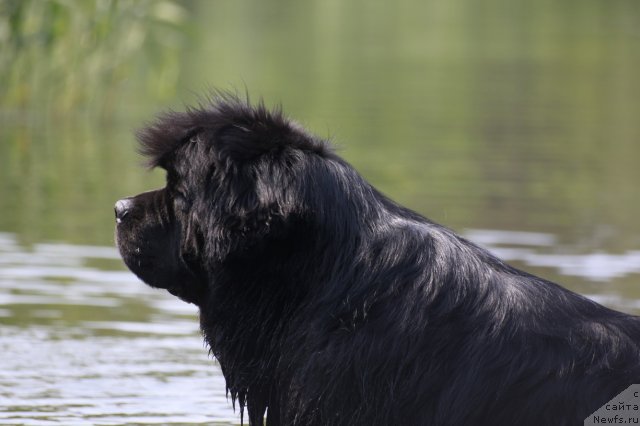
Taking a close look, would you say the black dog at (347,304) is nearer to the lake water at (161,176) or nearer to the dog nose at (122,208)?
the dog nose at (122,208)

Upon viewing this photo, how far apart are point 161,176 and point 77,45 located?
230 centimetres

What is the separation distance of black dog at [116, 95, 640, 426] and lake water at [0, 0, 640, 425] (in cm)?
52

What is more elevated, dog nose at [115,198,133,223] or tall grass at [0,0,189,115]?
tall grass at [0,0,189,115]

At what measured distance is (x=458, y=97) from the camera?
23.3 metres

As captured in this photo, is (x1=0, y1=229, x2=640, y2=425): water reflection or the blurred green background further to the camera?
the blurred green background

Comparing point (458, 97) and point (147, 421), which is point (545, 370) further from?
point (458, 97)

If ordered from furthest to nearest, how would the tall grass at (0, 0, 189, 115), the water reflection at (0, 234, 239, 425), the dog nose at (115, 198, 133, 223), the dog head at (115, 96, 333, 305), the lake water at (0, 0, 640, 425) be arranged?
the tall grass at (0, 0, 189, 115)
the lake water at (0, 0, 640, 425)
the water reflection at (0, 234, 239, 425)
the dog nose at (115, 198, 133, 223)
the dog head at (115, 96, 333, 305)

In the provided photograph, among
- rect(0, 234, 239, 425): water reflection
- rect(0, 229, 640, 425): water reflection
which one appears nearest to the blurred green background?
rect(0, 229, 640, 425): water reflection

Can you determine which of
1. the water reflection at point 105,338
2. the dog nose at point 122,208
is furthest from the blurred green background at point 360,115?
the water reflection at point 105,338

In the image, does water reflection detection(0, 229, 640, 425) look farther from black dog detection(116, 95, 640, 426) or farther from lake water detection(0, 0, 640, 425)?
black dog detection(116, 95, 640, 426)

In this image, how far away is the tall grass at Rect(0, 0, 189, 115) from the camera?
14.6 metres

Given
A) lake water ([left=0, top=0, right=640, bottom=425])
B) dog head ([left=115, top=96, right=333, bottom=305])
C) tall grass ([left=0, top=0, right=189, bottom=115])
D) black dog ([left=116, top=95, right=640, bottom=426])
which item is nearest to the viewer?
black dog ([left=116, top=95, right=640, bottom=426])

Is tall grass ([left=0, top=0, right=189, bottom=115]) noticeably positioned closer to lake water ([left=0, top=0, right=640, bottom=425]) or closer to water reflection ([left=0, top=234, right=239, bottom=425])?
lake water ([left=0, top=0, right=640, bottom=425])

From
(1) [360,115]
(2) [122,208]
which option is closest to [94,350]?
(2) [122,208]
